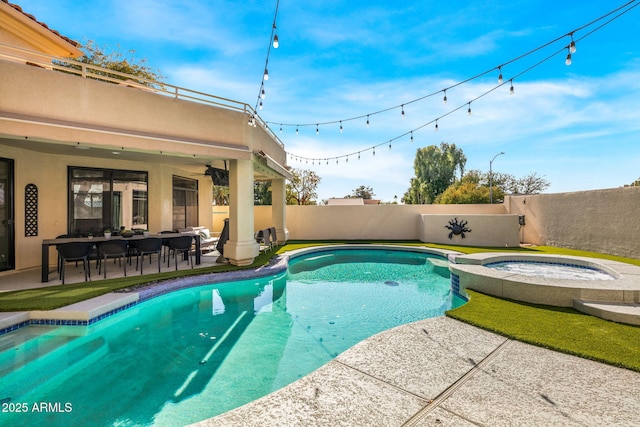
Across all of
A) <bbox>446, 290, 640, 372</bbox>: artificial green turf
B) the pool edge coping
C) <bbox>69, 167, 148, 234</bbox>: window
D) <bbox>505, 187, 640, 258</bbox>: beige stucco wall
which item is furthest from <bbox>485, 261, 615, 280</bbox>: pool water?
<bbox>69, 167, 148, 234</bbox>: window

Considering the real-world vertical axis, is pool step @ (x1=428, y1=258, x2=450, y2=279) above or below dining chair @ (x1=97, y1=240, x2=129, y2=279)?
below

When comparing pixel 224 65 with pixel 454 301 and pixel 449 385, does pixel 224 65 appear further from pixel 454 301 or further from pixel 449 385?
pixel 449 385

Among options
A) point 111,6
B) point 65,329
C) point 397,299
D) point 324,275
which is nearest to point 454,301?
point 397,299

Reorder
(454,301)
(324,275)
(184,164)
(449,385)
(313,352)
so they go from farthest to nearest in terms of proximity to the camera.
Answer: (184,164) < (324,275) < (454,301) < (313,352) < (449,385)

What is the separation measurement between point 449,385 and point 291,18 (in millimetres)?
8073

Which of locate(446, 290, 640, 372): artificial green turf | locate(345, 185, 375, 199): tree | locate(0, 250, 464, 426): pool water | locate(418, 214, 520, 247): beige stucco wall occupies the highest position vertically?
locate(345, 185, 375, 199): tree

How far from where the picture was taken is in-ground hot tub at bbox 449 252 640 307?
5309mm

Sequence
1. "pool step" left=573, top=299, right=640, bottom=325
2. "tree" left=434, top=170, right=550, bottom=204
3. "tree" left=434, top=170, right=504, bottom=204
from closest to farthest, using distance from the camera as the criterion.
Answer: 1. "pool step" left=573, top=299, right=640, bottom=325
2. "tree" left=434, top=170, right=504, bottom=204
3. "tree" left=434, top=170, right=550, bottom=204

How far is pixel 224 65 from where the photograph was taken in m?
9.77

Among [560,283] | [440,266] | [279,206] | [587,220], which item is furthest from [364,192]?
[560,283]

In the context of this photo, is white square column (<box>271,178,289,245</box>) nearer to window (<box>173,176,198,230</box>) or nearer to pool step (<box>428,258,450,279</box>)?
window (<box>173,176,198,230</box>)

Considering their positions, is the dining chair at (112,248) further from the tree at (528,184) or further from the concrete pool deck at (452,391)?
the tree at (528,184)

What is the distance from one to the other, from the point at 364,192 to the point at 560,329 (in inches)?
2236

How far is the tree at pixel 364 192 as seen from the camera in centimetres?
6019
